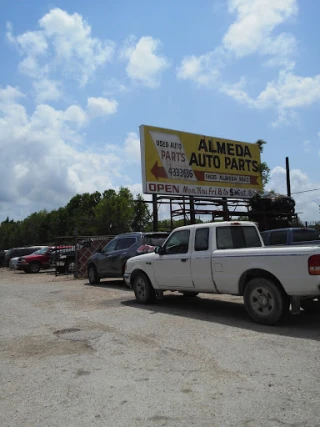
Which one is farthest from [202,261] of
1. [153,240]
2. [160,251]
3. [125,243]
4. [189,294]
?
[125,243]

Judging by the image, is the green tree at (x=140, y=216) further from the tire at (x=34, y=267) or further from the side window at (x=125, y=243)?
the side window at (x=125, y=243)

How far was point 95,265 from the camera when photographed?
15.0 metres

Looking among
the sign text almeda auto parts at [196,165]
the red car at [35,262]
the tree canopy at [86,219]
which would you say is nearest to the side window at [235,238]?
the sign text almeda auto parts at [196,165]

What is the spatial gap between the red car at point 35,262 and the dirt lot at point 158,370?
17939 millimetres

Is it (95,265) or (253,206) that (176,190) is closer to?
(253,206)

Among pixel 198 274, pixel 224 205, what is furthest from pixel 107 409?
pixel 224 205

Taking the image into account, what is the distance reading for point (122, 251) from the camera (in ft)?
44.5

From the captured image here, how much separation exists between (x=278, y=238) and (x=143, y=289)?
508cm

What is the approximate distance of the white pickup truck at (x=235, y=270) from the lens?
6500 millimetres

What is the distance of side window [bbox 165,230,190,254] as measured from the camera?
8.70 metres

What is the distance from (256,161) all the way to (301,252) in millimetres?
20883

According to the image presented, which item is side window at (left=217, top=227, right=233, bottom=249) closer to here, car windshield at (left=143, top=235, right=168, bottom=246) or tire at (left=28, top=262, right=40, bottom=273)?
car windshield at (left=143, top=235, right=168, bottom=246)

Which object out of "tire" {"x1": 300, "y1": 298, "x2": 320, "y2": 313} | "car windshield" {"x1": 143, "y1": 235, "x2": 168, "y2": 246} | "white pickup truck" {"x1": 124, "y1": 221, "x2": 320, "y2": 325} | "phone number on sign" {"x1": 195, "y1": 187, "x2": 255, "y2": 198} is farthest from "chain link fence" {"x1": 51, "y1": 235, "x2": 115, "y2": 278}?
"tire" {"x1": 300, "y1": 298, "x2": 320, "y2": 313}

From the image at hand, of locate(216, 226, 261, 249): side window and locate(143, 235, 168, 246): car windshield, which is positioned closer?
locate(216, 226, 261, 249): side window
